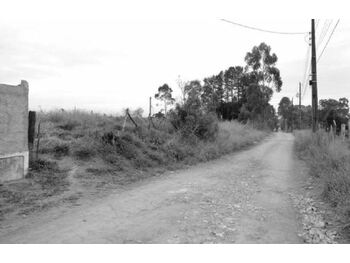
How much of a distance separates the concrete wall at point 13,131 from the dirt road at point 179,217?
1886 millimetres

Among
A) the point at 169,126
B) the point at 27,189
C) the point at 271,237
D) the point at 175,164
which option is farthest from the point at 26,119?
the point at 169,126

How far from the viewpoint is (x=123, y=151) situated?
809cm

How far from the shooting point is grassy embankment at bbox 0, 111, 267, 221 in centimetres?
502

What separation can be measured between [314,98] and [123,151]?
10169 millimetres

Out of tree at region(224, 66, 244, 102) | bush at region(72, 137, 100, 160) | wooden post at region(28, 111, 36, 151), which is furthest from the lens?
tree at region(224, 66, 244, 102)

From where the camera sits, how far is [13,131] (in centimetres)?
535

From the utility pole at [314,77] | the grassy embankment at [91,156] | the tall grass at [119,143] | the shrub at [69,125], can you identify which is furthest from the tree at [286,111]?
the shrub at [69,125]

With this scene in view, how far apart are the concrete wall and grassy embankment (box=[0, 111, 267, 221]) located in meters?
0.31

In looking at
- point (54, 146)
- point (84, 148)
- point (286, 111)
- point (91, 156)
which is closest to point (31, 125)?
point (54, 146)

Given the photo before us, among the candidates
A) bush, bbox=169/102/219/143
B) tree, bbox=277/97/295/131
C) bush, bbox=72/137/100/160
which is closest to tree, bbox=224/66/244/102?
tree, bbox=277/97/295/131

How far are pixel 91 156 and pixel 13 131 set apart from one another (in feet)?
7.65

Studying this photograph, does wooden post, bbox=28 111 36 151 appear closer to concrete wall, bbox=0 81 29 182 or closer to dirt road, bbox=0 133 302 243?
concrete wall, bbox=0 81 29 182

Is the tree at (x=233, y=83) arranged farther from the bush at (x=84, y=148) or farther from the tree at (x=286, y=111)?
the bush at (x=84, y=148)

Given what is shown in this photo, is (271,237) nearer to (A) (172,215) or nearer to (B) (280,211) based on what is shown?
(B) (280,211)
